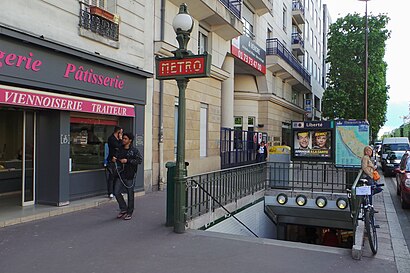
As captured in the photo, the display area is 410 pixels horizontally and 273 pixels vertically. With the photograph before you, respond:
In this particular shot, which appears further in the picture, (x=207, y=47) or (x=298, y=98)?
(x=298, y=98)

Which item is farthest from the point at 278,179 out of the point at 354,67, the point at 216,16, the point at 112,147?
the point at 354,67

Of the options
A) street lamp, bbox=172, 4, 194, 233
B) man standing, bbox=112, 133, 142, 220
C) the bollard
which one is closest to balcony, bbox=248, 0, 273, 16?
street lamp, bbox=172, 4, 194, 233

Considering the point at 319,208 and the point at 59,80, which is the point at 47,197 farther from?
the point at 319,208

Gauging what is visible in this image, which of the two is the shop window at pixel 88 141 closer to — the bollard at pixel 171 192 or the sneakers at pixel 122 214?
the sneakers at pixel 122 214

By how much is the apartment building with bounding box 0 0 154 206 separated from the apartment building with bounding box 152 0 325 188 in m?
1.06

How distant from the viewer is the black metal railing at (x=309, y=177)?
36.2ft

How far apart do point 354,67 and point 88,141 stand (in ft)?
85.8

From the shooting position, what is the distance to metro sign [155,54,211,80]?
19.9 feet

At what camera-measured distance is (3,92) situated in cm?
641

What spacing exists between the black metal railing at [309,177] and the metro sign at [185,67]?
6.14 meters

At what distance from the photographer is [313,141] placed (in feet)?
45.3

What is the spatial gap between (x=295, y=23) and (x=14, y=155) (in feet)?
98.5

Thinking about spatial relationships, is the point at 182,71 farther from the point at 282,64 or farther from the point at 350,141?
the point at 282,64

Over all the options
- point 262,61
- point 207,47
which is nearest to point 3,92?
point 207,47
